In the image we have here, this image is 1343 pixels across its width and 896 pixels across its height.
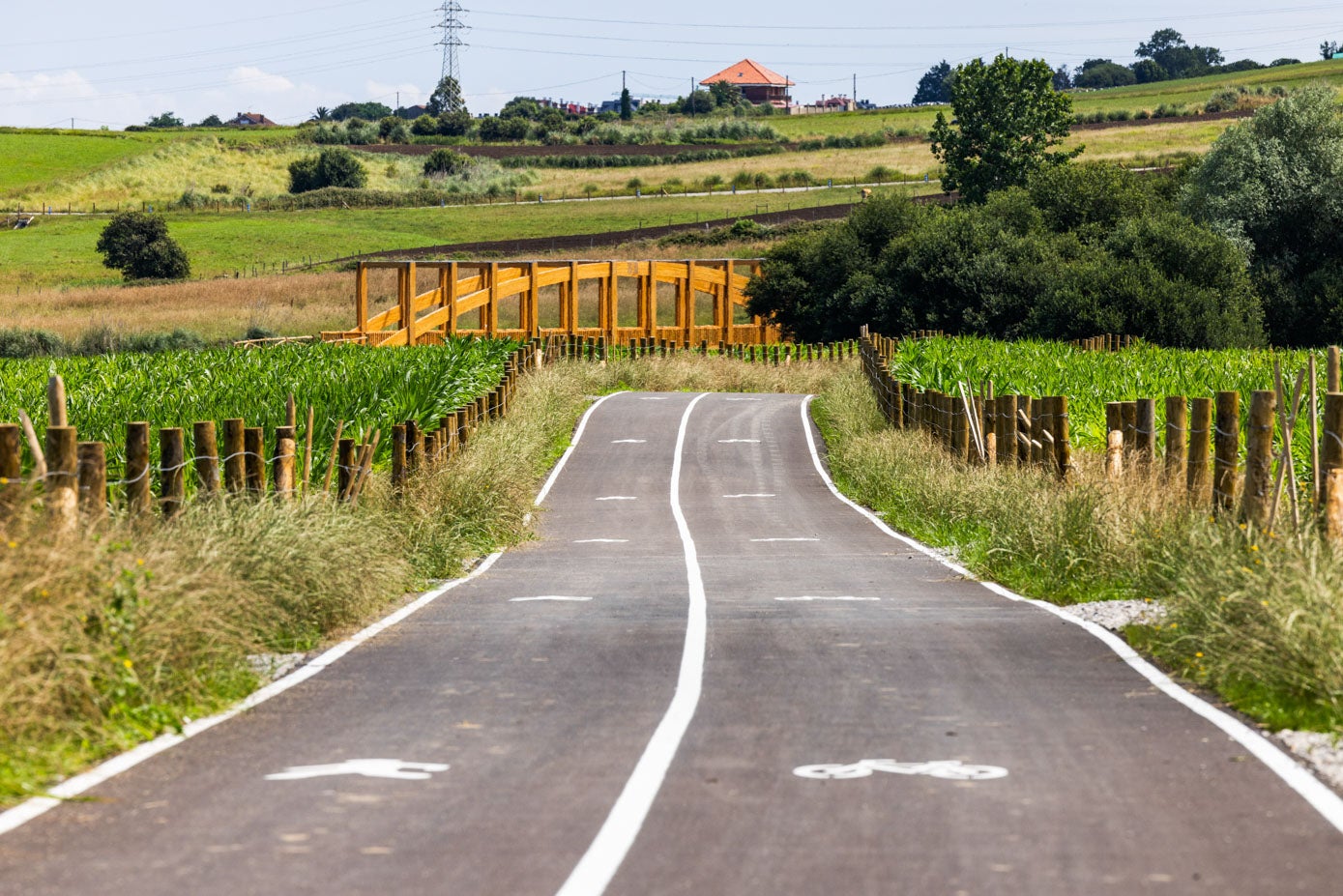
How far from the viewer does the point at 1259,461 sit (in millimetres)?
12773

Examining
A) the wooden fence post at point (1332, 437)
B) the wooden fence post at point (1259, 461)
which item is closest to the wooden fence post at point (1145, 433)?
the wooden fence post at point (1259, 461)

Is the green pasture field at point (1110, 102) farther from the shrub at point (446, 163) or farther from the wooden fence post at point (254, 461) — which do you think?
the wooden fence post at point (254, 461)

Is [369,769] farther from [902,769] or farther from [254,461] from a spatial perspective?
[254,461]

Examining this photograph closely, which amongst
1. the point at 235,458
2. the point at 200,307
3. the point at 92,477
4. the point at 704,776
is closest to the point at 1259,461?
the point at 704,776

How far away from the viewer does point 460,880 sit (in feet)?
19.1

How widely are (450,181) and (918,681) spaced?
118889mm

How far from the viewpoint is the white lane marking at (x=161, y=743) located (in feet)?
22.3

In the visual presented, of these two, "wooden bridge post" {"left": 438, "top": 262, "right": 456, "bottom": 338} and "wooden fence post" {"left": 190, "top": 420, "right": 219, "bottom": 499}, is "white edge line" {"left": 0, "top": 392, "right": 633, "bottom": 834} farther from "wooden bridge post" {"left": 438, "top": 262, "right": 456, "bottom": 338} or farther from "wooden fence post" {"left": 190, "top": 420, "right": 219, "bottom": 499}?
"wooden bridge post" {"left": 438, "top": 262, "right": 456, "bottom": 338}

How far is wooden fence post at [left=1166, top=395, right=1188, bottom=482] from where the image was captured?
15102mm

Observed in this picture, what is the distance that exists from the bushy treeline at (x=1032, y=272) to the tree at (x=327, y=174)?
66.1 metres

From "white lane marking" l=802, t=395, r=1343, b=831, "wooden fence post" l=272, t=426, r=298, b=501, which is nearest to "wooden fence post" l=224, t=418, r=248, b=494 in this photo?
"wooden fence post" l=272, t=426, r=298, b=501

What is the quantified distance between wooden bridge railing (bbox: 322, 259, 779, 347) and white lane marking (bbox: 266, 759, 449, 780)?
4140 centimetres

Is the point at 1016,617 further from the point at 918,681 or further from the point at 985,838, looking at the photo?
the point at 985,838

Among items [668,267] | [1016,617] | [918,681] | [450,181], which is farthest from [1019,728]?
[450,181]
